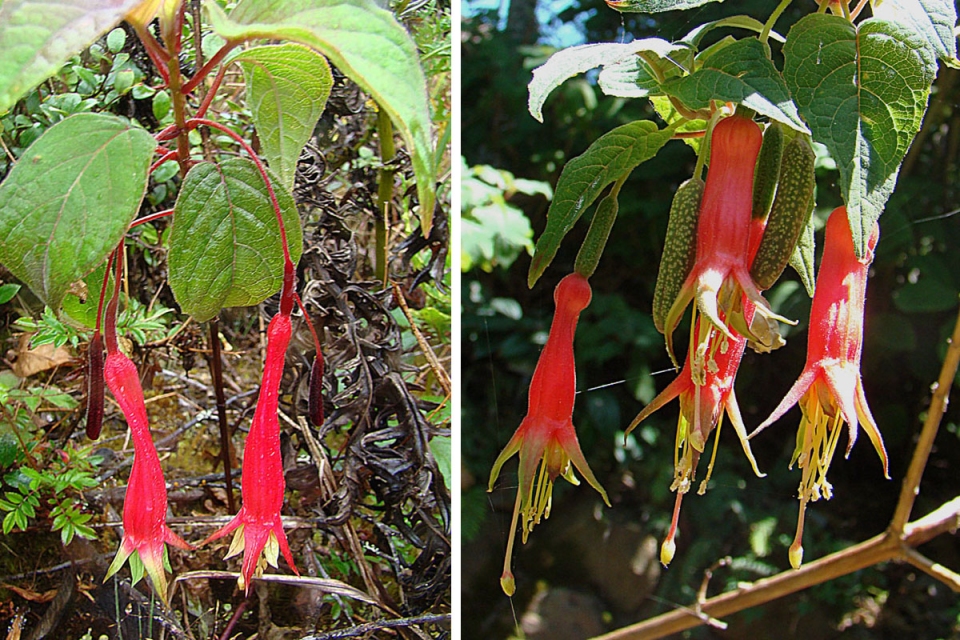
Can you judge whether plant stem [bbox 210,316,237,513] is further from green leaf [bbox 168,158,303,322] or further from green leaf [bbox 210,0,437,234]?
green leaf [bbox 210,0,437,234]

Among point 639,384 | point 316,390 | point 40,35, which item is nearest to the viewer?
point 40,35

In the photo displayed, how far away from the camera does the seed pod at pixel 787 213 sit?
0.28 meters

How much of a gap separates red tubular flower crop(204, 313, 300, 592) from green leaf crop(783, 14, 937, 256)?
0.25 m

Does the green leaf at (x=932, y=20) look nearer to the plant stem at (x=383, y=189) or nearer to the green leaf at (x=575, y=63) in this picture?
the green leaf at (x=575, y=63)

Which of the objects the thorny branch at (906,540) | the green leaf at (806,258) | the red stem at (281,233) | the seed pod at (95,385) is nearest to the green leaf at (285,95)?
the red stem at (281,233)

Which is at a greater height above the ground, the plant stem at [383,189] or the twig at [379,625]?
the plant stem at [383,189]

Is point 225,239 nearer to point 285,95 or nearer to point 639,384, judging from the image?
point 285,95

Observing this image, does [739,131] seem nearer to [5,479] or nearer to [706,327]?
[706,327]

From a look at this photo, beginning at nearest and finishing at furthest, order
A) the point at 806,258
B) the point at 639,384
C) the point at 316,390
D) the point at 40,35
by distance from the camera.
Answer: the point at 40,35 < the point at 806,258 < the point at 316,390 < the point at 639,384

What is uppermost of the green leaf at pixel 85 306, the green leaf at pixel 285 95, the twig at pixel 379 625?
the green leaf at pixel 285 95

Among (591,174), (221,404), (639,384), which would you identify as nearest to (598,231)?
(591,174)

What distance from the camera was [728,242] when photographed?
28 centimetres

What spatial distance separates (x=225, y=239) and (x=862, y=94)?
27cm

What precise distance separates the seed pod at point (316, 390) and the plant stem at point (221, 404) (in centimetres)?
5
